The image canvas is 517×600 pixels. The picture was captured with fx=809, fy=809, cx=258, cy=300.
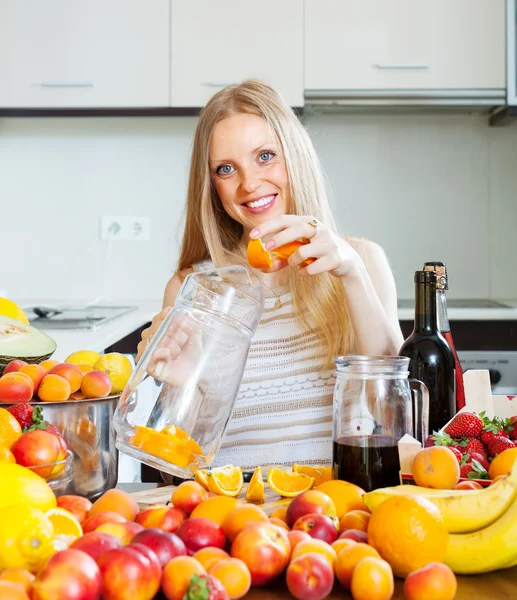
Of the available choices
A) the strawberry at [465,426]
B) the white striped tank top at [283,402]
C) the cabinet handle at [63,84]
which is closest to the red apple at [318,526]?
the strawberry at [465,426]

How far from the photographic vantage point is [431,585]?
1.86 ft

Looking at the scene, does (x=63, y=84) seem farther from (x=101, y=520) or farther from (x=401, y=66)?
(x=101, y=520)

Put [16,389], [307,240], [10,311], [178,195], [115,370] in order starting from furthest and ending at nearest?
[178,195], [10,311], [307,240], [115,370], [16,389]

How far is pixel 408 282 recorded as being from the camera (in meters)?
2.98

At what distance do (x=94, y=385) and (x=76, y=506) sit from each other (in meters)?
0.20

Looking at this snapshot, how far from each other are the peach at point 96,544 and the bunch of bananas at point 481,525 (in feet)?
0.78

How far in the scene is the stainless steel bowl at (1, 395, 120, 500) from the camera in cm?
86

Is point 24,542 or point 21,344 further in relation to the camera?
point 21,344

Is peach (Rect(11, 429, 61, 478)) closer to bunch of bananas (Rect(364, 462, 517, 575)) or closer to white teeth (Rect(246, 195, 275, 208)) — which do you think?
bunch of bananas (Rect(364, 462, 517, 575))

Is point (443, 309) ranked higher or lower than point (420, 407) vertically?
higher

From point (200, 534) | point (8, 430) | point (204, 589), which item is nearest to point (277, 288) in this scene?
point (8, 430)

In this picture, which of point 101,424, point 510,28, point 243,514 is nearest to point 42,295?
point 510,28

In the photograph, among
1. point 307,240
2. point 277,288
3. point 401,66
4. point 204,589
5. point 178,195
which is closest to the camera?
point 204,589

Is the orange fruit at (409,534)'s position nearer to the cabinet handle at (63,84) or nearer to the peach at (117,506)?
the peach at (117,506)
